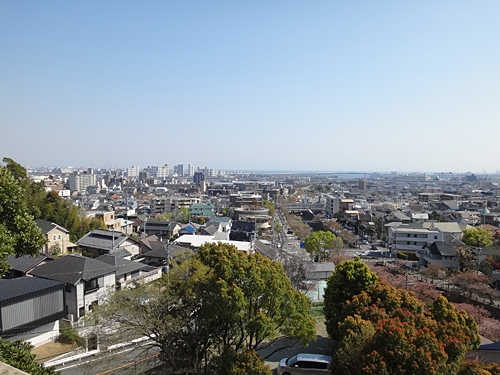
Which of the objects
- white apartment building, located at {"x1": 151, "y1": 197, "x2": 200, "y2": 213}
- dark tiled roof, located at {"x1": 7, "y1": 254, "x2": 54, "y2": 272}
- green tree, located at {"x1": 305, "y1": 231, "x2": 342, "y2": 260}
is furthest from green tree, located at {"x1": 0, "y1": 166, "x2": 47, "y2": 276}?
white apartment building, located at {"x1": 151, "y1": 197, "x2": 200, "y2": 213}

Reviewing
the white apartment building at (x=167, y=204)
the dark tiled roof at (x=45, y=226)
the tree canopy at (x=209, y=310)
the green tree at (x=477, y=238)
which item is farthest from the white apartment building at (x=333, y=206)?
the tree canopy at (x=209, y=310)

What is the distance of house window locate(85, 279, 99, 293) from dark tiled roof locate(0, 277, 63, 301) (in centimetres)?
119

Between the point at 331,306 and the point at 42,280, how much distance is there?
8575 millimetres

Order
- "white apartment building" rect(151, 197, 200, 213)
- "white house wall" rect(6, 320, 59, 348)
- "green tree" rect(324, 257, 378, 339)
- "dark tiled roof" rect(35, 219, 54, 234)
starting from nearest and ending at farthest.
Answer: "white house wall" rect(6, 320, 59, 348) < "green tree" rect(324, 257, 378, 339) < "dark tiled roof" rect(35, 219, 54, 234) < "white apartment building" rect(151, 197, 200, 213)

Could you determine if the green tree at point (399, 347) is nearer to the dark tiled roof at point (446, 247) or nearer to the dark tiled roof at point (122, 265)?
the dark tiled roof at point (122, 265)

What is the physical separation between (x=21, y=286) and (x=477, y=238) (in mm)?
26099

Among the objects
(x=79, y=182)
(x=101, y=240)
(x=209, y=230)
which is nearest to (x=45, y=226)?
(x=101, y=240)

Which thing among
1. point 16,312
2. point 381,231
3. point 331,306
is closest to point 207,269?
point 331,306

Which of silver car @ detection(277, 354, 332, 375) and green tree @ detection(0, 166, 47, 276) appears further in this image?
silver car @ detection(277, 354, 332, 375)

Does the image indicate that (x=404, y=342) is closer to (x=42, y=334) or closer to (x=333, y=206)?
(x=42, y=334)

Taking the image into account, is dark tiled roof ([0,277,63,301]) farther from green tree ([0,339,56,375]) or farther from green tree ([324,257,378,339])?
green tree ([324,257,378,339])

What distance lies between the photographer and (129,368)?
7883 mm

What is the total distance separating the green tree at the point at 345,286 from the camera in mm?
8930

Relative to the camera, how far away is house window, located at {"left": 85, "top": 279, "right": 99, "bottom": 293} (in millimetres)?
10548
